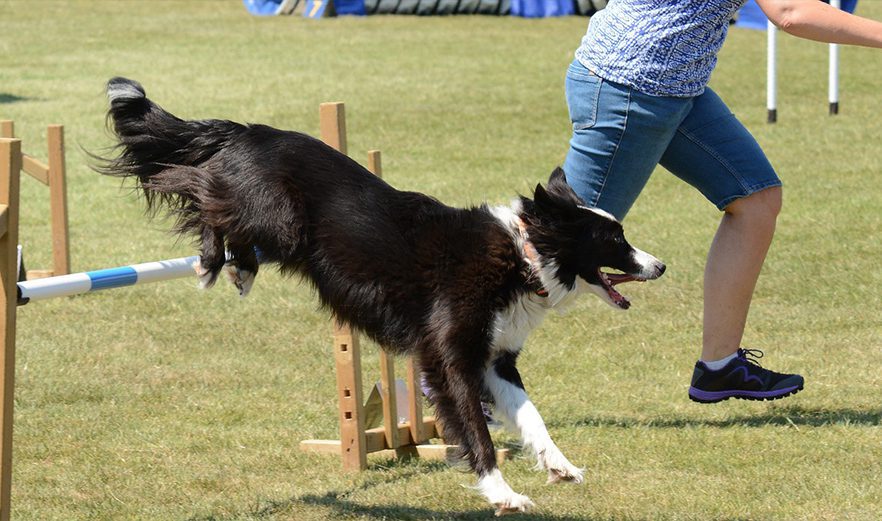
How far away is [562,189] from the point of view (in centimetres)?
422

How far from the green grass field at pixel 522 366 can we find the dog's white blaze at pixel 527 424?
39 centimetres

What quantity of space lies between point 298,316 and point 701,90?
3443 millimetres

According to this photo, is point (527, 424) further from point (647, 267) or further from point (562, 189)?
point (562, 189)

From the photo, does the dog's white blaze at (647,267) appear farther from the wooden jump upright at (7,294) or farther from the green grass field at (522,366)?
the wooden jump upright at (7,294)

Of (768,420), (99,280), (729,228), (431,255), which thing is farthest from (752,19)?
(99,280)

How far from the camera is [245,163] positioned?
4.22m

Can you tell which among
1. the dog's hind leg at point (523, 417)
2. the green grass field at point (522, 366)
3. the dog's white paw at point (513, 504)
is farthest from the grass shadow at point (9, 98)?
the dog's white paw at point (513, 504)

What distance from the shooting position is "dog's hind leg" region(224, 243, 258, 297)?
171 inches

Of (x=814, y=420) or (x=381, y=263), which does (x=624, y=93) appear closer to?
(x=381, y=263)

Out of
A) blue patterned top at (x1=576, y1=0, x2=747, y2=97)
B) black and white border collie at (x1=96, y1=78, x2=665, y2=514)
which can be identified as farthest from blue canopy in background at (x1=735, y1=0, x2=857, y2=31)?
black and white border collie at (x1=96, y1=78, x2=665, y2=514)

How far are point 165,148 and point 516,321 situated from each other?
4.87 feet

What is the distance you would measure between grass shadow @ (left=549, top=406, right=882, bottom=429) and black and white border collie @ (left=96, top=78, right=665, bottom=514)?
4.07 ft

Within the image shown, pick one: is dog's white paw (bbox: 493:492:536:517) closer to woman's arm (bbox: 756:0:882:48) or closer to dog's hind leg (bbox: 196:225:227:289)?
dog's hind leg (bbox: 196:225:227:289)

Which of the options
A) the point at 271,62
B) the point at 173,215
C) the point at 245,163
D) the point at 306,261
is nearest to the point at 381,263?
the point at 306,261
